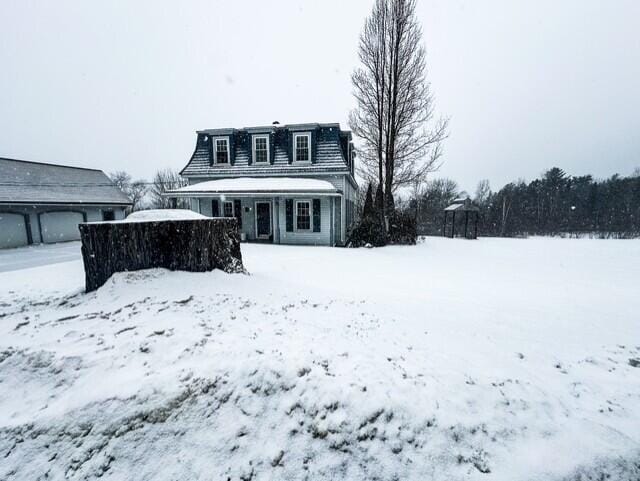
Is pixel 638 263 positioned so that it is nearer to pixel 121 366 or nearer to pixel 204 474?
pixel 204 474

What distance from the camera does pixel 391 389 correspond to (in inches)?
98.6

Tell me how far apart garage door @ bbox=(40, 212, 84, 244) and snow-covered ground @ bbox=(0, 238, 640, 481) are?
598 inches

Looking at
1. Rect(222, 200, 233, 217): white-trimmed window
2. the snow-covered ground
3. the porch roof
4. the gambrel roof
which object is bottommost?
the snow-covered ground

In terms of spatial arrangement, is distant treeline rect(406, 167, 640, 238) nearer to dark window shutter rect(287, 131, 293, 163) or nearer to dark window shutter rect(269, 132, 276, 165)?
dark window shutter rect(287, 131, 293, 163)

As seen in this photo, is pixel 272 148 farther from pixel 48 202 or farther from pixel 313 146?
pixel 48 202

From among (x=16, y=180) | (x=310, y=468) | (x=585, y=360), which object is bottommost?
(x=310, y=468)

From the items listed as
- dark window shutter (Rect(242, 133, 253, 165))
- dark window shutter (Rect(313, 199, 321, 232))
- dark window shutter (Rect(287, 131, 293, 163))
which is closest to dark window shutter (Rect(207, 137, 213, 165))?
dark window shutter (Rect(242, 133, 253, 165))

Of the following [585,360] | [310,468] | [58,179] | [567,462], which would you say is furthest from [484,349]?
[58,179]

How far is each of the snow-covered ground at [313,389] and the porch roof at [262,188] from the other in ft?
26.7

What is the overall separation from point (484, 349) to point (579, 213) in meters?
45.9

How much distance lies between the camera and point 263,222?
14.6 meters

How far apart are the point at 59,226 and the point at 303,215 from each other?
49.5 ft

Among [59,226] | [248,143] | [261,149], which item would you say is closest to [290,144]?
[261,149]

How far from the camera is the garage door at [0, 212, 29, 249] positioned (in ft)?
45.0
